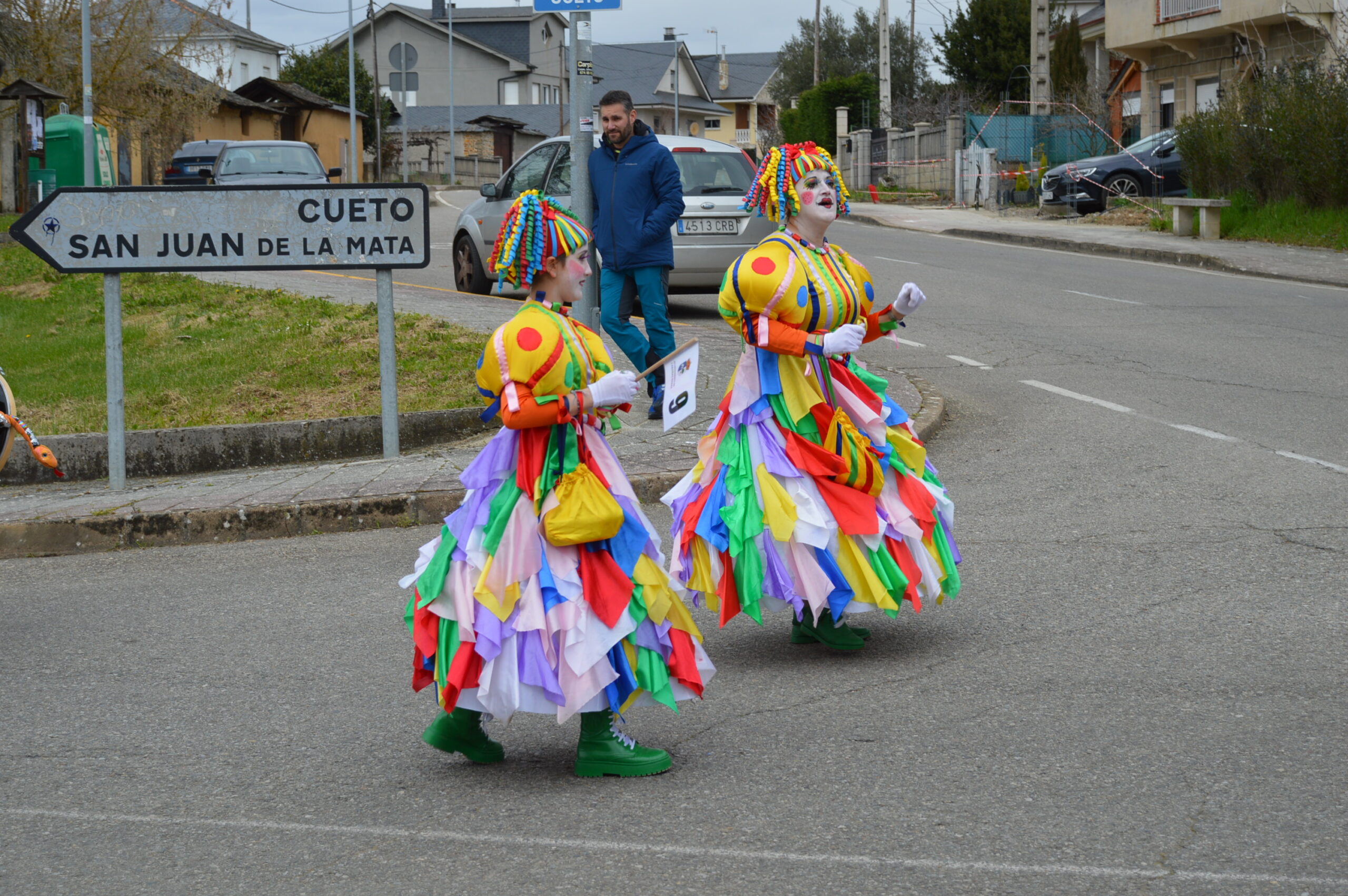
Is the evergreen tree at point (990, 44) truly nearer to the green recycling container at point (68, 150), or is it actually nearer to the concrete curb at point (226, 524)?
the green recycling container at point (68, 150)

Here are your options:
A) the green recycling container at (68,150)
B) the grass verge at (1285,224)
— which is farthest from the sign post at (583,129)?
the green recycling container at (68,150)

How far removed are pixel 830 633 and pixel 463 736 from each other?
1599 mm

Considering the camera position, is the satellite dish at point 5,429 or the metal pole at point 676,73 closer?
the satellite dish at point 5,429

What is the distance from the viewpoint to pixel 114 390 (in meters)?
8.70

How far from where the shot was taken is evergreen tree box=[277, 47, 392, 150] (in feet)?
235

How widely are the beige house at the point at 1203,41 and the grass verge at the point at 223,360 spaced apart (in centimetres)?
2068

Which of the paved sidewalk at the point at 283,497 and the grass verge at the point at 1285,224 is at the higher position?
the grass verge at the point at 1285,224

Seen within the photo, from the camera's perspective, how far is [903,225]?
3166 centimetres

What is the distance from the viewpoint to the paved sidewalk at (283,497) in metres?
7.57

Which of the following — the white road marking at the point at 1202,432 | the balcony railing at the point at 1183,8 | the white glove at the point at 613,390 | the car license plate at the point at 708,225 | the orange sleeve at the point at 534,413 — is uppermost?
the balcony railing at the point at 1183,8

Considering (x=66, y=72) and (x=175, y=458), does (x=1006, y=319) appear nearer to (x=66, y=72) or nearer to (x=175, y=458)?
(x=175, y=458)

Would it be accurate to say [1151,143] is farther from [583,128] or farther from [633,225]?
[633,225]

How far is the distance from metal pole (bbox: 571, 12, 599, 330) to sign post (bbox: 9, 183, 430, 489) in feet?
3.11

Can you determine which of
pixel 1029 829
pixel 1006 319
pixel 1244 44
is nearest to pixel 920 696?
pixel 1029 829
